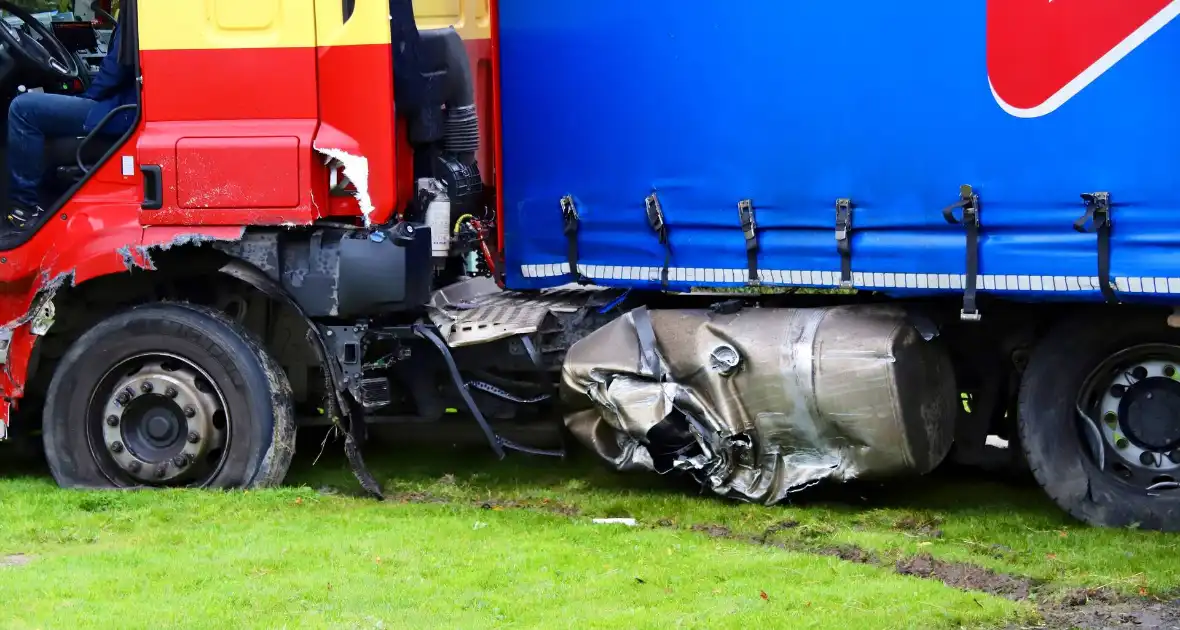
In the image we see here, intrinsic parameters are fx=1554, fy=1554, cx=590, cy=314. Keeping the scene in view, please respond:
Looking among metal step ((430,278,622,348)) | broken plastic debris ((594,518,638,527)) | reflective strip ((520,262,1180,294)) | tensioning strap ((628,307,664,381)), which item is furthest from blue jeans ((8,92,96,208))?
broken plastic debris ((594,518,638,527))

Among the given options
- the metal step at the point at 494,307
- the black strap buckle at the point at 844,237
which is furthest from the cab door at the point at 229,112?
the black strap buckle at the point at 844,237

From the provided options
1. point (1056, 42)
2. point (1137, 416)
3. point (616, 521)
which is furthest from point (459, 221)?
point (1137, 416)

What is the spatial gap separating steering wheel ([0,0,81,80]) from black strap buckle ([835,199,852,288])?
4044 mm

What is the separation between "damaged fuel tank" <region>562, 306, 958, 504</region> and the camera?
6.77 m

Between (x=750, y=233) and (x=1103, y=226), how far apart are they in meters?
1.52

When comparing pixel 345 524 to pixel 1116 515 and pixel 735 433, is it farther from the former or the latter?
pixel 1116 515

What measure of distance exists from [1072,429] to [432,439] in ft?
10.9

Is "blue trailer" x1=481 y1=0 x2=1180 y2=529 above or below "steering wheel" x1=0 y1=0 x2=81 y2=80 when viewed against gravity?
below

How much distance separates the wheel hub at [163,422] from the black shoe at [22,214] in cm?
93

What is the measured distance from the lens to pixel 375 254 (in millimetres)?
7176

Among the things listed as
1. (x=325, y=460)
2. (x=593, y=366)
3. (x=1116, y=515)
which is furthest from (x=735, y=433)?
(x=325, y=460)

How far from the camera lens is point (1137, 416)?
6629 mm

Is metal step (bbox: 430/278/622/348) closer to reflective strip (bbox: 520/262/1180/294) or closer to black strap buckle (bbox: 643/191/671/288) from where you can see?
reflective strip (bbox: 520/262/1180/294)

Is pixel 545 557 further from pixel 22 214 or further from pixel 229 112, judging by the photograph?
pixel 22 214
